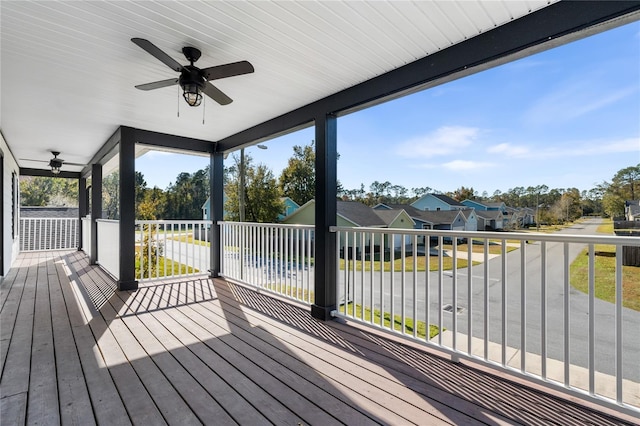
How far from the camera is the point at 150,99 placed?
333 cm

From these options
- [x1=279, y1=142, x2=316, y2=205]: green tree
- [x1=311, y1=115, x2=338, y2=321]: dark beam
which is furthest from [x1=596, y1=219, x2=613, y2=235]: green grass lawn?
[x1=279, y1=142, x2=316, y2=205]: green tree

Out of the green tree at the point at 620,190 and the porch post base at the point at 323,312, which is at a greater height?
the green tree at the point at 620,190

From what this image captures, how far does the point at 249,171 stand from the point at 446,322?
4.22 metres

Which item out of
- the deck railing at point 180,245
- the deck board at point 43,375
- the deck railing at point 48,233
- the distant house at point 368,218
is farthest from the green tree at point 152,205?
the distant house at point 368,218

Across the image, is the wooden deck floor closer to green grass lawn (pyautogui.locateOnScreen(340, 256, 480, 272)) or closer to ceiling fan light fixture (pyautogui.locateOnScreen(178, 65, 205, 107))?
green grass lawn (pyautogui.locateOnScreen(340, 256, 480, 272))

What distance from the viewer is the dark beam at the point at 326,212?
318 centimetres

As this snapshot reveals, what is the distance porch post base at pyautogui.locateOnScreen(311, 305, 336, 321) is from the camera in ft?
10.3

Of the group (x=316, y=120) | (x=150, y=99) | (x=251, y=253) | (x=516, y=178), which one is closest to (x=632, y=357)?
(x=516, y=178)

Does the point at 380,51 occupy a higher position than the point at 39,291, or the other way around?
the point at 380,51

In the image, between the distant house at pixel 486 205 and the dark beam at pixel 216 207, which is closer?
the distant house at pixel 486 205

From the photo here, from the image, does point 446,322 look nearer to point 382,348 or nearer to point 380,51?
point 382,348

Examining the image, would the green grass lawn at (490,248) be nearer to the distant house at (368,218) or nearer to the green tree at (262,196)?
the distant house at (368,218)

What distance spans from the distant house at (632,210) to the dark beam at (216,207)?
15.8 feet

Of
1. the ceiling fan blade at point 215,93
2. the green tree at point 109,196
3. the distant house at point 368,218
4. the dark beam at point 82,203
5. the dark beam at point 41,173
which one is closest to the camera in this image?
the ceiling fan blade at point 215,93
